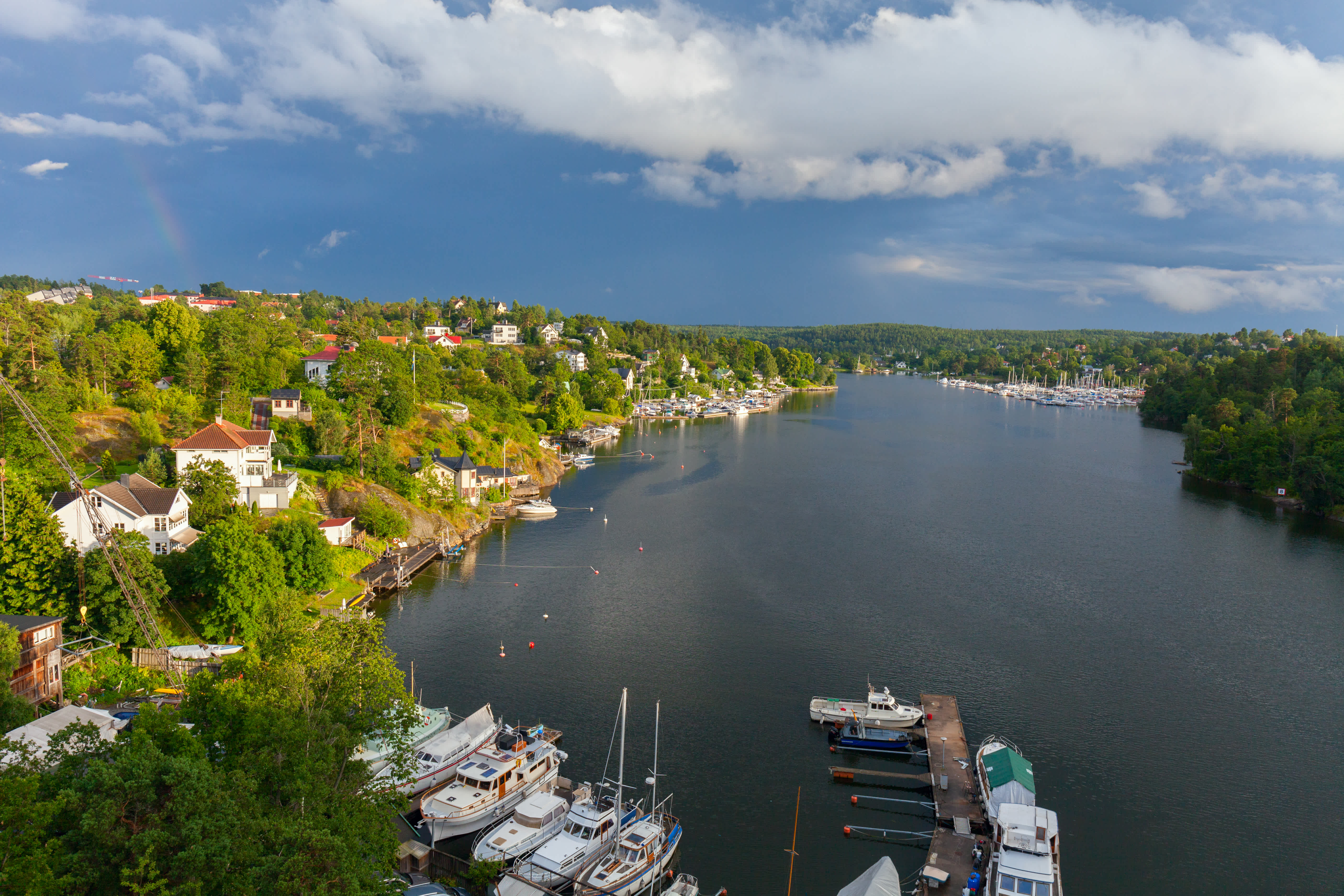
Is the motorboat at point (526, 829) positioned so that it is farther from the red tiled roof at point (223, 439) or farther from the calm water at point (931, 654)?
the red tiled roof at point (223, 439)

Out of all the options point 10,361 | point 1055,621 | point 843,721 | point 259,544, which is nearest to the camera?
point 843,721

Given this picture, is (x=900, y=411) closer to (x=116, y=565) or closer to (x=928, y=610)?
(x=928, y=610)

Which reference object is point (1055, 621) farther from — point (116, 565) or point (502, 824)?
point (116, 565)

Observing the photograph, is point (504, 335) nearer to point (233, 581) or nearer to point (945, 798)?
point (233, 581)

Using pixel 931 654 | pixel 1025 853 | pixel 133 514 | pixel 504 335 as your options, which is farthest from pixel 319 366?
pixel 504 335

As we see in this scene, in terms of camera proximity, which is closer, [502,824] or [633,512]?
[502,824]

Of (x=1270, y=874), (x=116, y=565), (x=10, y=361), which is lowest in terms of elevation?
(x=1270, y=874)

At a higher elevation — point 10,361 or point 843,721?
point 10,361

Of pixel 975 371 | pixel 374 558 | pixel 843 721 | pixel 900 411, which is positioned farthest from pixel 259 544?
pixel 975 371

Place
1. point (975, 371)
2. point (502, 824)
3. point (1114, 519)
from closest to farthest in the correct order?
point (502, 824) < point (1114, 519) < point (975, 371)
